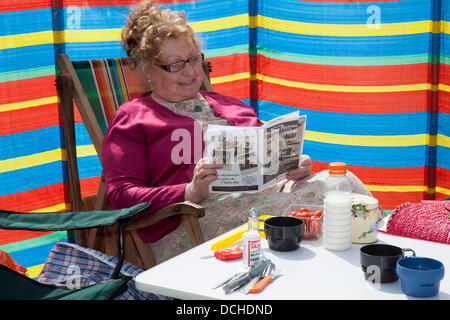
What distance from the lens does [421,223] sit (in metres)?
1.57

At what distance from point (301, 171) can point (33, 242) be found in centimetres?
129

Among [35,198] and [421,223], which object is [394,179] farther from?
[35,198]

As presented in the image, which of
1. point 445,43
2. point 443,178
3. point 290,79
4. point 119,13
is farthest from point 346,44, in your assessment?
point 119,13

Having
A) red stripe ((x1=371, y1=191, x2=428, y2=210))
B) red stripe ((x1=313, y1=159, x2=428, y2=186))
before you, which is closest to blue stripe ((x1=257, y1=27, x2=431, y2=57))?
red stripe ((x1=313, y1=159, x2=428, y2=186))

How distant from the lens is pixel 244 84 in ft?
10.6

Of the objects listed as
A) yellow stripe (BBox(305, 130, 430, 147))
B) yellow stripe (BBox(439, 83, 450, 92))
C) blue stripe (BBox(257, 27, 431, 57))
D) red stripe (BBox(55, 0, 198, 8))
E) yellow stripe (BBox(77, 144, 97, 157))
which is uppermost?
red stripe (BBox(55, 0, 198, 8))

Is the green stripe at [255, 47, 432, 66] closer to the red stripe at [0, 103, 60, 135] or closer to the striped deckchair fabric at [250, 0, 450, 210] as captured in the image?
the striped deckchair fabric at [250, 0, 450, 210]

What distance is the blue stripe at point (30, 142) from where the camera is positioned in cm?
241

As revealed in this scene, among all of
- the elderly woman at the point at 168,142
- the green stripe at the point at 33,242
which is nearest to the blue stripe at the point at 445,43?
the elderly woman at the point at 168,142

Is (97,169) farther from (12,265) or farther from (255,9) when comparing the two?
(255,9)

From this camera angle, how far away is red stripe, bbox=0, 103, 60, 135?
2.40 m

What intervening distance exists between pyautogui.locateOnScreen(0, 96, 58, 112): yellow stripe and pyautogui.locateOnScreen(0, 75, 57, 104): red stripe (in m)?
0.01
